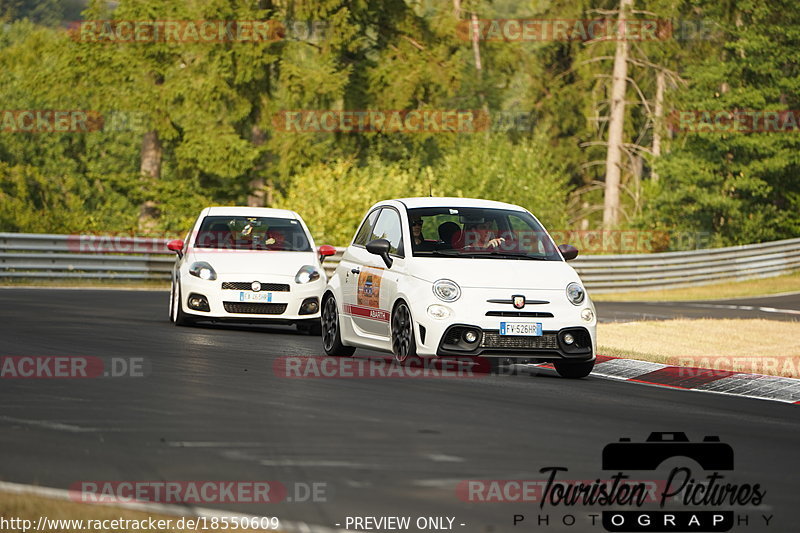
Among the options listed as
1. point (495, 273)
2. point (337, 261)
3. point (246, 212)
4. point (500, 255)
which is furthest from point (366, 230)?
point (337, 261)

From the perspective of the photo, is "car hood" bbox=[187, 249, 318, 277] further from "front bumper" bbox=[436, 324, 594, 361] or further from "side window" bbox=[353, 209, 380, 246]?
"front bumper" bbox=[436, 324, 594, 361]

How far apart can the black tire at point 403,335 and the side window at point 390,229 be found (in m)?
0.80

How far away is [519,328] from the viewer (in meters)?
13.3

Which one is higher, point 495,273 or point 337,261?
point 495,273

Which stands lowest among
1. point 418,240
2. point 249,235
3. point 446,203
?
point 249,235

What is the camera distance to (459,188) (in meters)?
46.1

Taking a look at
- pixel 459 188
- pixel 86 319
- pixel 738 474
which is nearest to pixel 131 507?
pixel 738 474

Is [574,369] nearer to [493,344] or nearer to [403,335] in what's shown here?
[493,344]

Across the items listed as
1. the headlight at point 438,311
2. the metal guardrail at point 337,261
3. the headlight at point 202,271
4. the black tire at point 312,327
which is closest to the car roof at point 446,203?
the headlight at point 438,311

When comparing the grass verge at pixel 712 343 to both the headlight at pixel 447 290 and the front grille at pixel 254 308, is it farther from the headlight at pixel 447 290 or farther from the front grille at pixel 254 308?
the front grille at pixel 254 308

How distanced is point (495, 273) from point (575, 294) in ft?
2.72

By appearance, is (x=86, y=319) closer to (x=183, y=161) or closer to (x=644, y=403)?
(x=644, y=403)

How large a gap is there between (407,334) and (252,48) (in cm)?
3807

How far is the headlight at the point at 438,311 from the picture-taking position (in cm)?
1326
